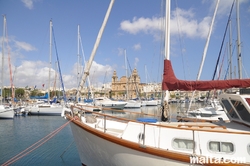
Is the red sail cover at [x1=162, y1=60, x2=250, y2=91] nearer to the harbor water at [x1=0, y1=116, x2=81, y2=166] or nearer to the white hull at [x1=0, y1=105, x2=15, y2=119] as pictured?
the harbor water at [x1=0, y1=116, x2=81, y2=166]

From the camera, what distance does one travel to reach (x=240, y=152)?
5.42m

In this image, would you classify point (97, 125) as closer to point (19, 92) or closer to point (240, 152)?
point (240, 152)

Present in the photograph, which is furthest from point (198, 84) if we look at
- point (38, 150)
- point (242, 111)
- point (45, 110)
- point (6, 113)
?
point (45, 110)

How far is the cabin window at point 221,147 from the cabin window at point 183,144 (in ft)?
1.91

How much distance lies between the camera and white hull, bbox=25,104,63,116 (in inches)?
1271

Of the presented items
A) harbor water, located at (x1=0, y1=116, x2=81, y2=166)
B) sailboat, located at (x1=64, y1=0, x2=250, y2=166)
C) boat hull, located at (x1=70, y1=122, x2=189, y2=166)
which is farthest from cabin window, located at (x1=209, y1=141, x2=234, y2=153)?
harbor water, located at (x1=0, y1=116, x2=81, y2=166)

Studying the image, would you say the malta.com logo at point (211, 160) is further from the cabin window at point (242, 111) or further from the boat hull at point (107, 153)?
the cabin window at point (242, 111)

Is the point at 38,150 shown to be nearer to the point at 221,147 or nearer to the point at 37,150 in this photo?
the point at 37,150

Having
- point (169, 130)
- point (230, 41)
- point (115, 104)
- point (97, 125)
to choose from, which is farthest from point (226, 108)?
point (115, 104)

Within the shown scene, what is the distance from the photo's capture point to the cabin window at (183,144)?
5.79 meters

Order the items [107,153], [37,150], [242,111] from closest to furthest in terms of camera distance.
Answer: [242,111], [107,153], [37,150]

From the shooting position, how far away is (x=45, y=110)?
32500 millimetres

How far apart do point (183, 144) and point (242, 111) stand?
241 cm

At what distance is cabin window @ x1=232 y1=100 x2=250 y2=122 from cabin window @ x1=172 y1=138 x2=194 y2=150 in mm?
2126
